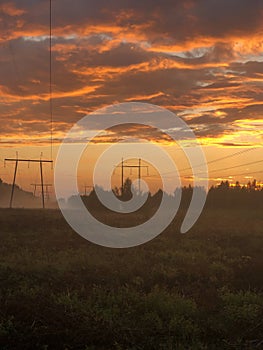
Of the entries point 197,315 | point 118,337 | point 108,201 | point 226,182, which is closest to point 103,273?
point 197,315

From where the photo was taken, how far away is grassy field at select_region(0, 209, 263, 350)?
43.3ft

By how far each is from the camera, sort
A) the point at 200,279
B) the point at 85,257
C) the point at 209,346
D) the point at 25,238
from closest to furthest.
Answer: the point at 209,346 → the point at 200,279 → the point at 85,257 → the point at 25,238

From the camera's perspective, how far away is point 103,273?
22.4 m

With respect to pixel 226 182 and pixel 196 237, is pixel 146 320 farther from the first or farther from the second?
pixel 226 182

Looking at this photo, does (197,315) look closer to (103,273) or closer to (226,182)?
(103,273)

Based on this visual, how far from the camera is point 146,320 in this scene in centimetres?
1459

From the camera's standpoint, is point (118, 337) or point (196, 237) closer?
point (118, 337)

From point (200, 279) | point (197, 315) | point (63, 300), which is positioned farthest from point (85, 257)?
point (197, 315)

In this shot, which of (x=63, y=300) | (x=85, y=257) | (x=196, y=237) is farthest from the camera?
(x=196, y=237)

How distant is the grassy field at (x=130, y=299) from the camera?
13188mm

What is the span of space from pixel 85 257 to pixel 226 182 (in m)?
94.4

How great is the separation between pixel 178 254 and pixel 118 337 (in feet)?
49.9

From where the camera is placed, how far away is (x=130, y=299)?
1697cm

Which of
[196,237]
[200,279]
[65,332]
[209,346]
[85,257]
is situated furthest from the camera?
[196,237]
